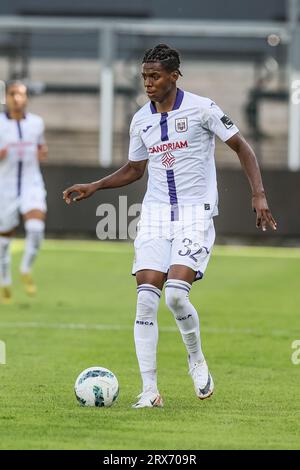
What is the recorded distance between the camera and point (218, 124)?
919 cm

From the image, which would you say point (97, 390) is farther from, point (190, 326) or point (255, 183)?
point (255, 183)

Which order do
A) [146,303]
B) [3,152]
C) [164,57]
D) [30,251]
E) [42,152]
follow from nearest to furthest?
[146,303] < [164,57] < [30,251] < [42,152] < [3,152]

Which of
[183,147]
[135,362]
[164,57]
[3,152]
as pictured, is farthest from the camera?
[3,152]

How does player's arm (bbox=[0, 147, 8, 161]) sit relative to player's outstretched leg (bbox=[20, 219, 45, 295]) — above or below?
above

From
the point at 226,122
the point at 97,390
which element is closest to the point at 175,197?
the point at 226,122

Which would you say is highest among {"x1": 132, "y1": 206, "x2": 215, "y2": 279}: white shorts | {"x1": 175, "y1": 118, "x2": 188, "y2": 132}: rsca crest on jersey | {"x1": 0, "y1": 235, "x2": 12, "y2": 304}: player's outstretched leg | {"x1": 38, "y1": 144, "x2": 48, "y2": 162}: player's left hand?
{"x1": 38, "y1": 144, "x2": 48, "y2": 162}: player's left hand

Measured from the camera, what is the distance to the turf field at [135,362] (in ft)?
25.8

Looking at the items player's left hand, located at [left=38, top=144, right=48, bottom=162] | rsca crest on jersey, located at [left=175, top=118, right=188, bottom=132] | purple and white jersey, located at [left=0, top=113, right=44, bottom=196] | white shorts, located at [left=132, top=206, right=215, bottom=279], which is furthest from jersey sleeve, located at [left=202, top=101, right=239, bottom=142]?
purple and white jersey, located at [left=0, top=113, right=44, bottom=196]

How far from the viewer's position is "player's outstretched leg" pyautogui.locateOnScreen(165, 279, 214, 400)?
8953mm

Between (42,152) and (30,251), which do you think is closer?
(30,251)

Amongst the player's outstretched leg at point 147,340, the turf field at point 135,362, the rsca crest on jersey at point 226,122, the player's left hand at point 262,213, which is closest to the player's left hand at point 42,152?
the turf field at point 135,362

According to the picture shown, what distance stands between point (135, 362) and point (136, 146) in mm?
2710

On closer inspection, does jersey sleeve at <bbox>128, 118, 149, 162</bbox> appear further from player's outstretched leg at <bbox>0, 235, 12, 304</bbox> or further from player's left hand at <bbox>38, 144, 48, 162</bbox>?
player's left hand at <bbox>38, 144, 48, 162</bbox>
